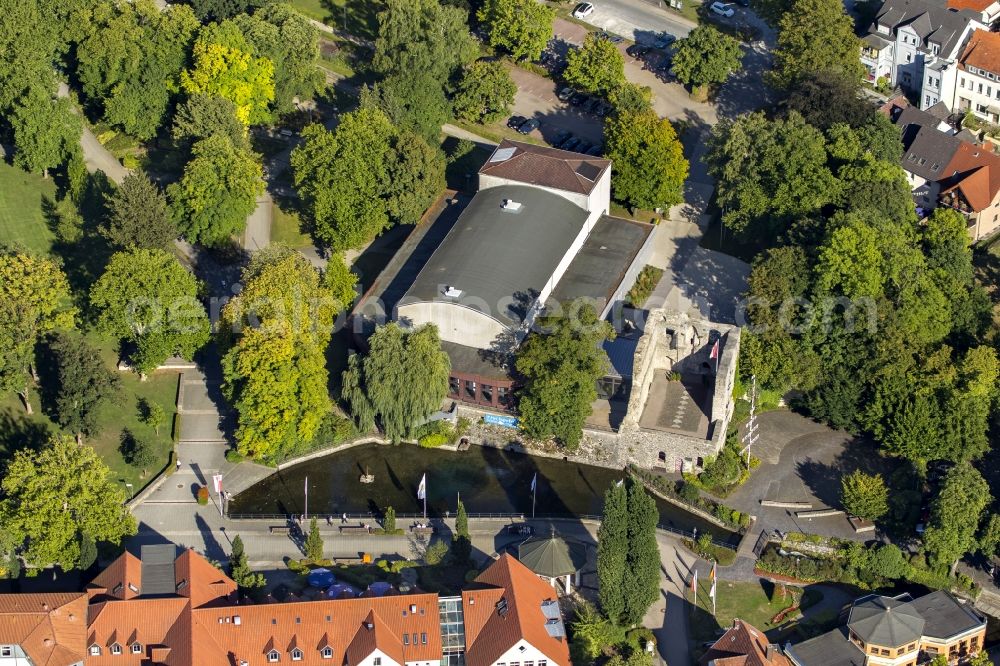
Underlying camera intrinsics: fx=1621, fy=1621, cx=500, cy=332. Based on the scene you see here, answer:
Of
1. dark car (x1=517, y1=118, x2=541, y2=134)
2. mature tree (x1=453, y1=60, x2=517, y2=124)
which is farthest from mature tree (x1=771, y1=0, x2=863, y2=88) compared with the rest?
mature tree (x1=453, y1=60, x2=517, y2=124)

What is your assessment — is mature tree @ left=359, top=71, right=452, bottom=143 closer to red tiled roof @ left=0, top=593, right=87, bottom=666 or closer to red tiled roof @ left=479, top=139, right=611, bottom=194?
red tiled roof @ left=479, top=139, right=611, bottom=194

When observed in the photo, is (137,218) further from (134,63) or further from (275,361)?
(134,63)

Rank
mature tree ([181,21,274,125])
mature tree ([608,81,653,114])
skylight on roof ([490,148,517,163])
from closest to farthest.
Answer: skylight on roof ([490,148,517,163]) → mature tree ([608,81,653,114]) → mature tree ([181,21,274,125])

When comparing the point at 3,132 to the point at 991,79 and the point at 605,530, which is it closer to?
the point at 605,530

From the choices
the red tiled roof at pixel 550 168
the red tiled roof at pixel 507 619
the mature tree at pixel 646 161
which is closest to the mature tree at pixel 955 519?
the red tiled roof at pixel 507 619

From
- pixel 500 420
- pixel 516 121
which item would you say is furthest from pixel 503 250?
pixel 516 121

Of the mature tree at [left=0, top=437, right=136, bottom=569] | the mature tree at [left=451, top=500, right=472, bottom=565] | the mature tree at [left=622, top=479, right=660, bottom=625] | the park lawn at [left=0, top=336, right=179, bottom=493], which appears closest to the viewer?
the mature tree at [left=622, top=479, right=660, bottom=625]

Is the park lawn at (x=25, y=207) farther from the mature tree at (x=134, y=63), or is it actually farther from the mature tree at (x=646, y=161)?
the mature tree at (x=646, y=161)
